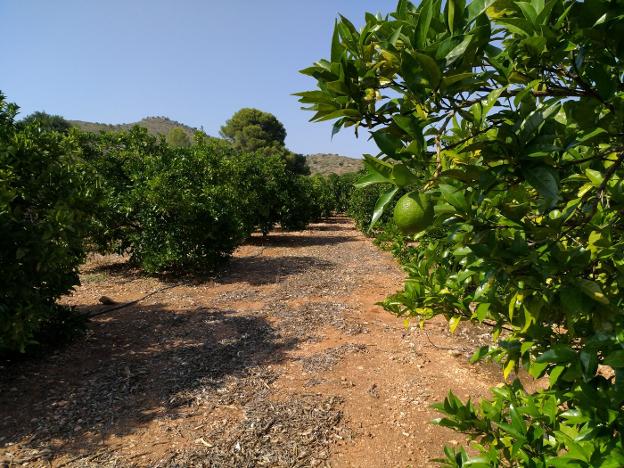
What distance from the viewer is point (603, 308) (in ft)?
3.25

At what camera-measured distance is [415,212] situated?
0.91m

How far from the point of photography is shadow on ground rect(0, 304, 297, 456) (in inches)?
132

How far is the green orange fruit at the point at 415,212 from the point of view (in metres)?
0.91

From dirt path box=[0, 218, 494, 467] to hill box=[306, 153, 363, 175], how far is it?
60.0 meters

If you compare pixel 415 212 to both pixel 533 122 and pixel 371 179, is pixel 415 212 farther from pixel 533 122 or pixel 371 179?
pixel 533 122

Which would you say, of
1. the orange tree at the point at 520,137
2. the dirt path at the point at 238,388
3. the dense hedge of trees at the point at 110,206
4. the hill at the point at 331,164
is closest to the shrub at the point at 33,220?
the dense hedge of trees at the point at 110,206

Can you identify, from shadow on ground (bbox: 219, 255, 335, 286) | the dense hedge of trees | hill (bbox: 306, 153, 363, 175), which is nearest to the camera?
the dense hedge of trees

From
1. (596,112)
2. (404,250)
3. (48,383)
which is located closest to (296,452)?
(48,383)

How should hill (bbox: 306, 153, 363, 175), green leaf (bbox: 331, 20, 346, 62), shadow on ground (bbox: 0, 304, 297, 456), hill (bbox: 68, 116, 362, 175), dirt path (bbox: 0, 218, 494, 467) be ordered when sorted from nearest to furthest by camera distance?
green leaf (bbox: 331, 20, 346, 62) → dirt path (bbox: 0, 218, 494, 467) → shadow on ground (bbox: 0, 304, 297, 456) → hill (bbox: 68, 116, 362, 175) → hill (bbox: 306, 153, 363, 175)

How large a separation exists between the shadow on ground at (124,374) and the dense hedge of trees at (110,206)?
457 mm

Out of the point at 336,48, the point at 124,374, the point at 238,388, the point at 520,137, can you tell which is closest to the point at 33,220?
the point at 124,374

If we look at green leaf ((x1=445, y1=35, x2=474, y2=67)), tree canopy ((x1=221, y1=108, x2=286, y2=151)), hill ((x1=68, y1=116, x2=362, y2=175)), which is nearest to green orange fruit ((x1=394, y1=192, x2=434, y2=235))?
green leaf ((x1=445, y1=35, x2=474, y2=67))

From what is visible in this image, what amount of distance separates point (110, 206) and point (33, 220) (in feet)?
16.1

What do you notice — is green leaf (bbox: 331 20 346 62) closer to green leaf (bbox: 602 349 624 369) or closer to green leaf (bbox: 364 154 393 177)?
green leaf (bbox: 364 154 393 177)
